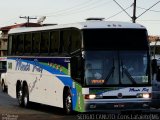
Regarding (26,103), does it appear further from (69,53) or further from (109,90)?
(109,90)

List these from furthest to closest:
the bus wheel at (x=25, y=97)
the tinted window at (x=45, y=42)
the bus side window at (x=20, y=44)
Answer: the bus side window at (x=20, y=44), the bus wheel at (x=25, y=97), the tinted window at (x=45, y=42)

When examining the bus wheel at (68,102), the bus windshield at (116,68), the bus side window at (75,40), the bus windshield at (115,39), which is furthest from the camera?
the bus wheel at (68,102)

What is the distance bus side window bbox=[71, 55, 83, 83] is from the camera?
1762cm

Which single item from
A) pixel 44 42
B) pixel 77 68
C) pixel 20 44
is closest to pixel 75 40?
pixel 77 68

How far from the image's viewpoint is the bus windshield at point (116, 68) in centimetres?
1752

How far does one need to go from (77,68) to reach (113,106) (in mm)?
1580

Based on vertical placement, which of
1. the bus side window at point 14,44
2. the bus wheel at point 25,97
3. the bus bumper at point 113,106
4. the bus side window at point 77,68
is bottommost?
the bus wheel at point 25,97

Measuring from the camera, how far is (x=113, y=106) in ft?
57.9

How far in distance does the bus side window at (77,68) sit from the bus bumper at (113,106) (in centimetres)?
83

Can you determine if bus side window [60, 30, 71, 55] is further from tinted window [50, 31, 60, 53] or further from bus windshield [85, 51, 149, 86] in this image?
bus windshield [85, 51, 149, 86]

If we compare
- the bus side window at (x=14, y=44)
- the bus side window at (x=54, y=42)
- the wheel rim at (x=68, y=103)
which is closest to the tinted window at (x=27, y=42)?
the bus side window at (x=14, y=44)

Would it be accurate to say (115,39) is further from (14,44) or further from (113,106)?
(14,44)

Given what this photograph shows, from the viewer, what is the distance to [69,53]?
19.0m

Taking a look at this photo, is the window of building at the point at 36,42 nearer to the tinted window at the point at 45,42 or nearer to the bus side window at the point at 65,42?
the tinted window at the point at 45,42
